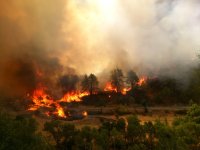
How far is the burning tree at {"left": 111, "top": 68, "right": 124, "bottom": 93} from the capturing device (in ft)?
352

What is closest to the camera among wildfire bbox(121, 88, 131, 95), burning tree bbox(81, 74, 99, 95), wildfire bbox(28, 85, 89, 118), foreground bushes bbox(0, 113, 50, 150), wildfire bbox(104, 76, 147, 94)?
foreground bushes bbox(0, 113, 50, 150)

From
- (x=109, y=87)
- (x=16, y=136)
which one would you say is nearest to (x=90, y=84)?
(x=109, y=87)

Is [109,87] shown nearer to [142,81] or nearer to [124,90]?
[124,90]

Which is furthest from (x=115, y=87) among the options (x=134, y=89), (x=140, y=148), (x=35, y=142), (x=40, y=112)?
(x=35, y=142)

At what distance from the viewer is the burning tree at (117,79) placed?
4222 inches

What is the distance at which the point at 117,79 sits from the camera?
358ft

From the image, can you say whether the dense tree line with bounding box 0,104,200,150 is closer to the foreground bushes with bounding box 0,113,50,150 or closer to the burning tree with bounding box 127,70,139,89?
the foreground bushes with bounding box 0,113,50,150

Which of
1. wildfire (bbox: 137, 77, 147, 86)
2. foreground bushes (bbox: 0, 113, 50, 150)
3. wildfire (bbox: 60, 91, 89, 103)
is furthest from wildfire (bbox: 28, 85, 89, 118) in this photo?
foreground bushes (bbox: 0, 113, 50, 150)

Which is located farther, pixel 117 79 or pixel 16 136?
pixel 117 79

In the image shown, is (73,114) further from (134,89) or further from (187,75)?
(187,75)

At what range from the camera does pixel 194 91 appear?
92.6 m

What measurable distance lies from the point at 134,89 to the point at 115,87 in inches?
276

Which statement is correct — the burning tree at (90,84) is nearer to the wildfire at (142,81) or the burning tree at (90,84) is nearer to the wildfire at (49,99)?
the wildfire at (49,99)

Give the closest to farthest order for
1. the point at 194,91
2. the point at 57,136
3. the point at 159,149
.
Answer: the point at 159,149
the point at 57,136
the point at 194,91
